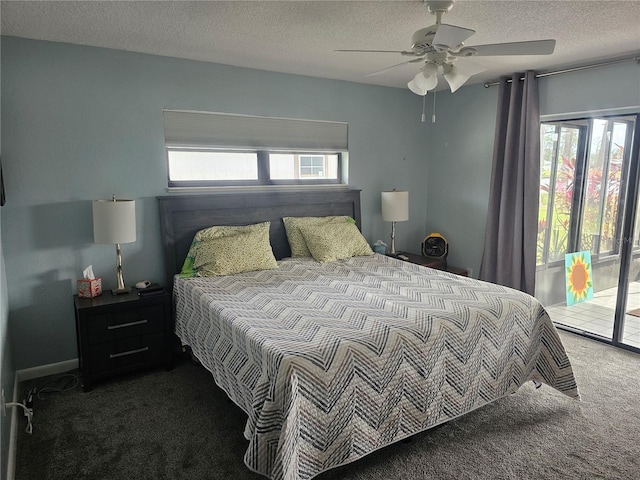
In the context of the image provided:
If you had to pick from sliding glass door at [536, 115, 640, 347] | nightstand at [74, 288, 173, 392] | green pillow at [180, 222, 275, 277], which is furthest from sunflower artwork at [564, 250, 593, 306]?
nightstand at [74, 288, 173, 392]

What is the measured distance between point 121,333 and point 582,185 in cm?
398

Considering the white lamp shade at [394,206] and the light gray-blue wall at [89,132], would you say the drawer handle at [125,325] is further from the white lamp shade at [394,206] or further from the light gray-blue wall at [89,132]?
the white lamp shade at [394,206]

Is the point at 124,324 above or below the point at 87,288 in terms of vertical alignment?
below

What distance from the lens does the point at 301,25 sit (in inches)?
98.6

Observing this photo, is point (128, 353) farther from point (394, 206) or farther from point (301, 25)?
point (394, 206)

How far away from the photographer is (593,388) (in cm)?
282

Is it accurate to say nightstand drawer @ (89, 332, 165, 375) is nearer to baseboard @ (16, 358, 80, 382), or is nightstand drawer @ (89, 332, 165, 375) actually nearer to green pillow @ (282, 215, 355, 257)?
baseboard @ (16, 358, 80, 382)

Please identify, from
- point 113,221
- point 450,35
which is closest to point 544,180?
point 450,35

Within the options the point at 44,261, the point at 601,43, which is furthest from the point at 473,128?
the point at 44,261

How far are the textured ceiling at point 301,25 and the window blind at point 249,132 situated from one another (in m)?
0.47

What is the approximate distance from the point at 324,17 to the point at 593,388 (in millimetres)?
2918

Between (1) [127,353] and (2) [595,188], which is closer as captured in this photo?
(1) [127,353]

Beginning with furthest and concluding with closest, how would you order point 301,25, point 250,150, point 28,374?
point 250,150 < point 28,374 < point 301,25

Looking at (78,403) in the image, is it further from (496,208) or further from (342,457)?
(496,208)
